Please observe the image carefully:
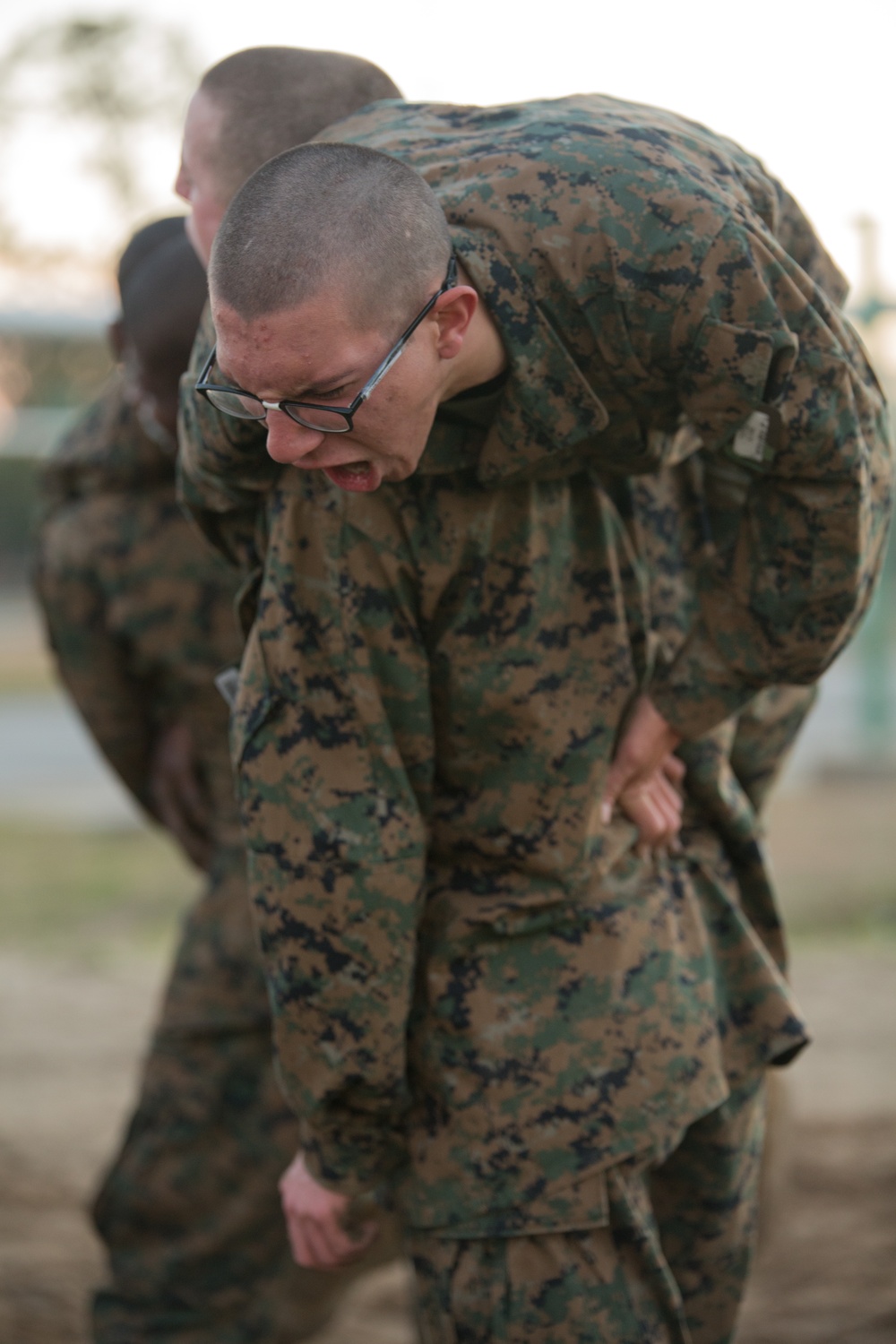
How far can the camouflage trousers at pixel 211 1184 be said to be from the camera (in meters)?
3.19

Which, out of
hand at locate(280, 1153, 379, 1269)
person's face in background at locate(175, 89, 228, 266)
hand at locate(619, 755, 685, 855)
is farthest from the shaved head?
hand at locate(280, 1153, 379, 1269)

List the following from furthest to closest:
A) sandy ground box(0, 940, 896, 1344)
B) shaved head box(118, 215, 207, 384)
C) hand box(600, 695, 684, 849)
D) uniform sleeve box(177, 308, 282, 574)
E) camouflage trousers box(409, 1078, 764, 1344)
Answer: sandy ground box(0, 940, 896, 1344) < shaved head box(118, 215, 207, 384) < hand box(600, 695, 684, 849) < camouflage trousers box(409, 1078, 764, 1344) < uniform sleeve box(177, 308, 282, 574)

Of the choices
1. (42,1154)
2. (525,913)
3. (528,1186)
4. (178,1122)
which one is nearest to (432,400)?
(525,913)

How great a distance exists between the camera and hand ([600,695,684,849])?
2209 mm

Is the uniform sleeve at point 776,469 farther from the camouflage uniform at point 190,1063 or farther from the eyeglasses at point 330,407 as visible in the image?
the camouflage uniform at point 190,1063

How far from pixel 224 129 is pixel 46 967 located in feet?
14.4

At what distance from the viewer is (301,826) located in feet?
6.83

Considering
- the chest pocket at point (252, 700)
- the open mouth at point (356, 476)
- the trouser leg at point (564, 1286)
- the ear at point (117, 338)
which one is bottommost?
the trouser leg at point (564, 1286)

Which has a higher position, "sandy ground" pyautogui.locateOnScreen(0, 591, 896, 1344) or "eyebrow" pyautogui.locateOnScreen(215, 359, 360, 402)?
"eyebrow" pyautogui.locateOnScreen(215, 359, 360, 402)

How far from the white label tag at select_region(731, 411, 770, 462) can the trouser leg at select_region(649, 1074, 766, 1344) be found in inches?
37.0

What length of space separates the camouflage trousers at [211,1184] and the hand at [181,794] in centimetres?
27

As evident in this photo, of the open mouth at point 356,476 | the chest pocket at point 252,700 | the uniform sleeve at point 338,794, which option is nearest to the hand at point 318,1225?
the uniform sleeve at point 338,794

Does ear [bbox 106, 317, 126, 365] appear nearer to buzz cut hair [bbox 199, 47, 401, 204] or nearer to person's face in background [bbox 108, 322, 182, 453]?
person's face in background [bbox 108, 322, 182, 453]

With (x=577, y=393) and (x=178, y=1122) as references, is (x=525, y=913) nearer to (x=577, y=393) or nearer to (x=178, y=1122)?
(x=577, y=393)
